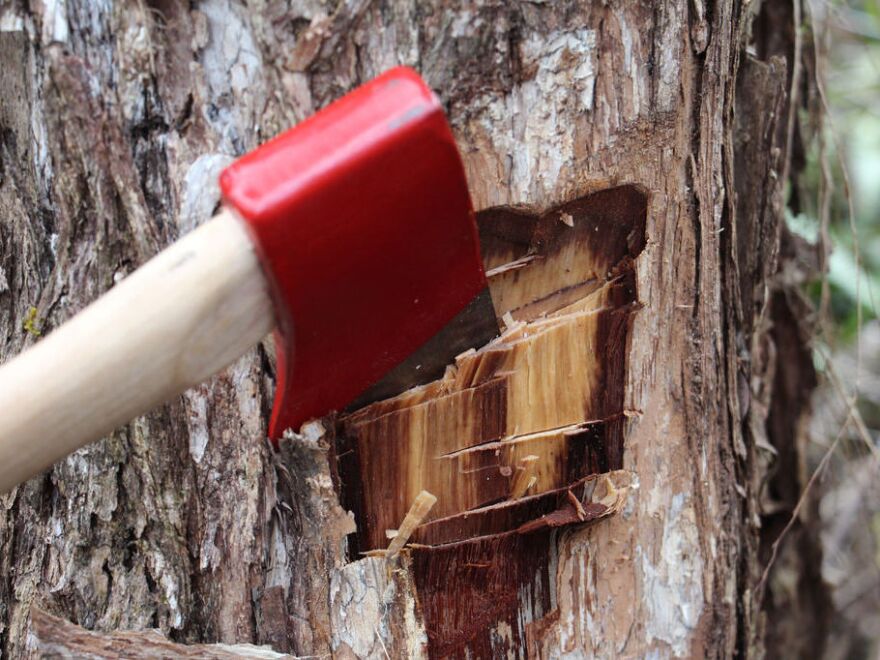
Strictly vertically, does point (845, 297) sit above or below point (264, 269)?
above

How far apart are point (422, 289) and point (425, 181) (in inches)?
7.0

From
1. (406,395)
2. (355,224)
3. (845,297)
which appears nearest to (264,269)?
(355,224)

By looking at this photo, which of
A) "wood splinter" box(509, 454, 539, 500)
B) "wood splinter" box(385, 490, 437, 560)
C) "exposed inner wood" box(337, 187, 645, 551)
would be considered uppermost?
"exposed inner wood" box(337, 187, 645, 551)

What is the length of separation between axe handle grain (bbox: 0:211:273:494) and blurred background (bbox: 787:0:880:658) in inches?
57.9

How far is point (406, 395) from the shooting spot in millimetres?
1205

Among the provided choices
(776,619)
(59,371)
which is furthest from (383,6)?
(776,619)

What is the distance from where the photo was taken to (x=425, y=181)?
0.94m

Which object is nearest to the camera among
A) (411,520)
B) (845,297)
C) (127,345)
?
(127,345)

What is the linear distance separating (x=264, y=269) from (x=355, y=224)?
130 millimetres

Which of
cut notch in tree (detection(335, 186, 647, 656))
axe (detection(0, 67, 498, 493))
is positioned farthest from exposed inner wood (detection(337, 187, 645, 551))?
axe (detection(0, 67, 498, 493))

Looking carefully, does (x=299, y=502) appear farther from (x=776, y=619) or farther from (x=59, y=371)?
(x=776, y=619)

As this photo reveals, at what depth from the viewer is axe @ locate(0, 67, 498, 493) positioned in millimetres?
894

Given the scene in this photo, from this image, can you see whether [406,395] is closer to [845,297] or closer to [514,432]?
[514,432]

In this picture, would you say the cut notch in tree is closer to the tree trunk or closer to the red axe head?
the tree trunk
